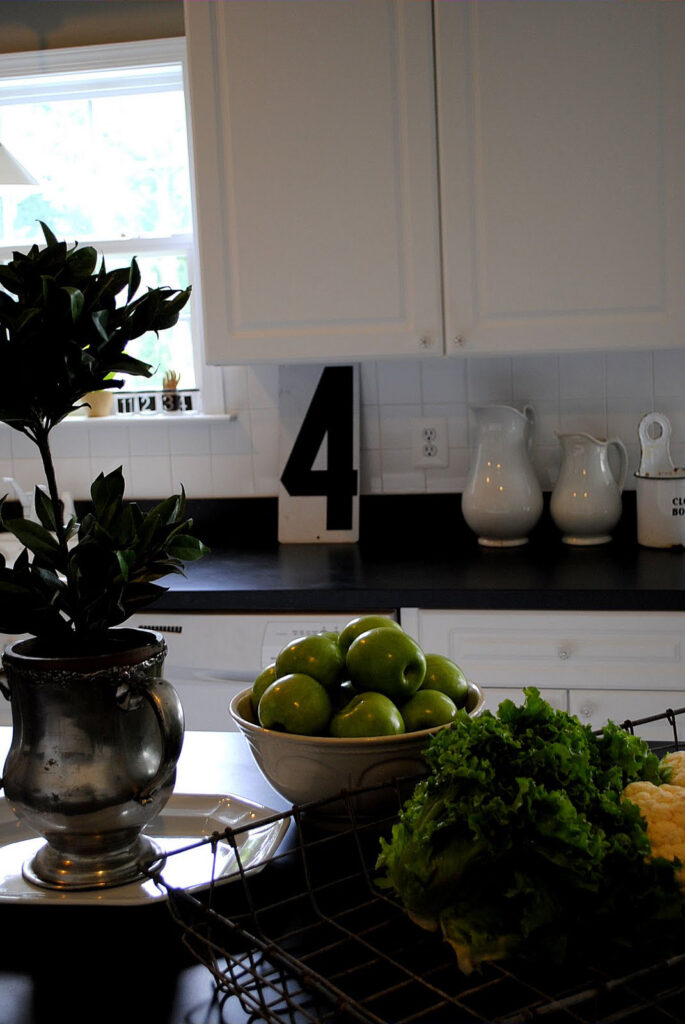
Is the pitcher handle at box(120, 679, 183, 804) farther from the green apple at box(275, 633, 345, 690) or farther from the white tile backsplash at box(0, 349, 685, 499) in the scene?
the white tile backsplash at box(0, 349, 685, 499)

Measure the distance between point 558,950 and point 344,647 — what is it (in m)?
0.43

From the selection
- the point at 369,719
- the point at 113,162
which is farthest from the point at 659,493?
the point at 113,162

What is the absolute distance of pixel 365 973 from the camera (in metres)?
0.74

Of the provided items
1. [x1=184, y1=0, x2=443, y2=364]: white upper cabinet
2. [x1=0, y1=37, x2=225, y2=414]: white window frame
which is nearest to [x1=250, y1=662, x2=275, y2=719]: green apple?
[x1=184, y1=0, x2=443, y2=364]: white upper cabinet

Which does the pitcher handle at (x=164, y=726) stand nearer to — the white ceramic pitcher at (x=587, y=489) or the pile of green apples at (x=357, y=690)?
the pile of green apples at (x=357, y=690)

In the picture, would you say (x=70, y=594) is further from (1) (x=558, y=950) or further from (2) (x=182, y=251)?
(2) (x=182, y=251)

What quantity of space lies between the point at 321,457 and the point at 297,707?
77.0 inches

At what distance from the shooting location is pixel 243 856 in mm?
998

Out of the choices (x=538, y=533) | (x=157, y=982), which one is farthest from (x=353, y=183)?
(x=157, y=982)

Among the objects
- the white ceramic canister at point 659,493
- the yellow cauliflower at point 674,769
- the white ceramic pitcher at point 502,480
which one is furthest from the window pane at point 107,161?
the yellow cauliflower at point 674,769

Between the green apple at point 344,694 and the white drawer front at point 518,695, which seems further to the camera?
the white drawer front at point 518,695

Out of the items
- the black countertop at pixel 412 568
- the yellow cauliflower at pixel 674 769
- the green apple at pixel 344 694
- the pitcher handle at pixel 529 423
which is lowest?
the black countertop at pixel 412 568

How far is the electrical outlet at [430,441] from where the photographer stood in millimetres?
2926

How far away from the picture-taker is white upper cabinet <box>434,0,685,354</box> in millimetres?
2346
